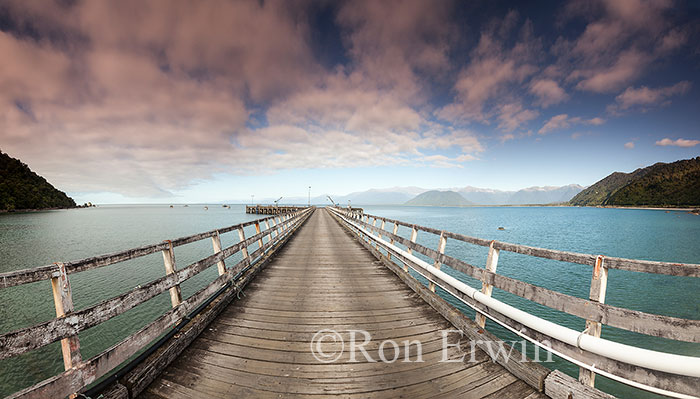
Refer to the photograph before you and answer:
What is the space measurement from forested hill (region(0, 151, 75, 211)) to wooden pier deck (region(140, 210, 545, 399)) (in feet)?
453

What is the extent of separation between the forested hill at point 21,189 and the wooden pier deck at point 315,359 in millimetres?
138007

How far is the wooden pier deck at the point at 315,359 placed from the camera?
9.41 feet

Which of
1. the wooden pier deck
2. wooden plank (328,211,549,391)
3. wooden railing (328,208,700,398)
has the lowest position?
the wooden pier deck

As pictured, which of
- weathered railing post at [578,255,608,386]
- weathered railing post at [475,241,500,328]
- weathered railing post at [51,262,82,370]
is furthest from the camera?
weathered railing post at [475,241,500,328]

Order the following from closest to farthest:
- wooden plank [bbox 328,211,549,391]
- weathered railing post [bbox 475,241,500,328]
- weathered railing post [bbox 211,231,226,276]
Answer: wooden plank [bbox 328,211,549,391]
weathered railing post [bbox 475,241,500,328]
weathered railing post [bbox 211,231,226,276]

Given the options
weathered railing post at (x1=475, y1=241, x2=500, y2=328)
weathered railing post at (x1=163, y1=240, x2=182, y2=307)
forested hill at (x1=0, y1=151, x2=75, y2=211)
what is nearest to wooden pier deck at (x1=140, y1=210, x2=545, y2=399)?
weathered railing post at (x1=475, y1=241, x2=500, y2=328)

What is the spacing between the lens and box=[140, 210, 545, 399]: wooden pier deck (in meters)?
2.87

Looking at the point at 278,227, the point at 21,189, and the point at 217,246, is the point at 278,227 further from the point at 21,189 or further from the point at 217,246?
the point at 21,189

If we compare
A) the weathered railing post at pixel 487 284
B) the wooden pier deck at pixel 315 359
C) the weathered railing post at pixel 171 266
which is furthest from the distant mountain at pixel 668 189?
the weathered railing post at pixel 171 266

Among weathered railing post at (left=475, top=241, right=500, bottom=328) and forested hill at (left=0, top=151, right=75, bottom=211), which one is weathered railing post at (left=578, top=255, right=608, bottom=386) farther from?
forested hill at (left=0, top=151, right=75, bottom=211)

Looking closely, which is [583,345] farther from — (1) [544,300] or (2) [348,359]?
(2) [348,359]

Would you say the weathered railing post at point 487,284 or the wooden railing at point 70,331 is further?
the weathered railing post at point 487,284

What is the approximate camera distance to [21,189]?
301ft

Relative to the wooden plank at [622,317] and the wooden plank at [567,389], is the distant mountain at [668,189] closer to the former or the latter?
the wooden plank at [622,317]
